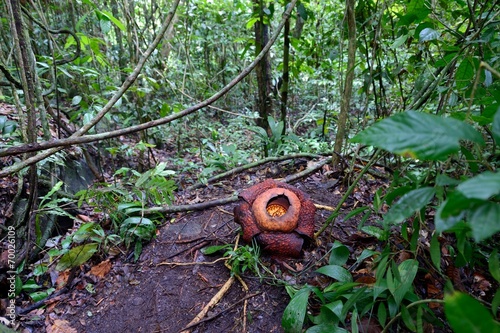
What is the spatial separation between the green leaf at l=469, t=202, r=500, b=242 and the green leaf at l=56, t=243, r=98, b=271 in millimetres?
2250

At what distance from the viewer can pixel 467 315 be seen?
1.40 feet

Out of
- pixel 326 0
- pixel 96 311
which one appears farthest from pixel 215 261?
pixel 326 0

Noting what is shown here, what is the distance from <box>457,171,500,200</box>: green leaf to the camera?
440 millimetres

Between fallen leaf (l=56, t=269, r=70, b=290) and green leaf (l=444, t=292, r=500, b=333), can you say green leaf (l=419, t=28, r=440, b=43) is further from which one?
fallen leaf (l=56, t=269, r=70, b=290)

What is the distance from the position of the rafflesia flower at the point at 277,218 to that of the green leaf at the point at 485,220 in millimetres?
1283

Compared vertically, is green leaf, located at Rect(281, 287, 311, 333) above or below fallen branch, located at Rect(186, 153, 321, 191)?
above

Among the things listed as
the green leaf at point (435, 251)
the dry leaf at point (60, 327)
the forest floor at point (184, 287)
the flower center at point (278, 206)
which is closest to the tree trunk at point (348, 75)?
the forest floor at point (184, 287)

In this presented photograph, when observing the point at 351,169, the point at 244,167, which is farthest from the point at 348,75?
the point at 244,167

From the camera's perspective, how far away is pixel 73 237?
2111mm

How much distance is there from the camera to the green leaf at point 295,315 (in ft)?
4.27

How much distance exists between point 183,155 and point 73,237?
2823 mm

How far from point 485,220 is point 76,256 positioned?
232 cm

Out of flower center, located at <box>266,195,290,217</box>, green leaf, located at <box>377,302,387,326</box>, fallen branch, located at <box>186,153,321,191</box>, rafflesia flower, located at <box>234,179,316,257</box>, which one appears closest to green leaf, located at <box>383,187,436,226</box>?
green leaf, located at <box>377,302,387,326</box>

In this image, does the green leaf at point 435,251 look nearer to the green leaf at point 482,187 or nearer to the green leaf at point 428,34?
the green leaf at point 482,187
